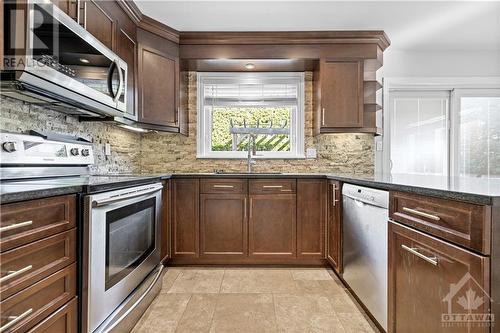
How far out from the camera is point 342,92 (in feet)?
9.91

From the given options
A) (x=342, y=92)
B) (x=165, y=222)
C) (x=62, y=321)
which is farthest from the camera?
(x=342, y=92)

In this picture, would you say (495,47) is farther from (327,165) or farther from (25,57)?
(25,57)

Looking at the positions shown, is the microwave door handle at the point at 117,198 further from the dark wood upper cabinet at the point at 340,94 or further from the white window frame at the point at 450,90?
the white window frame at the point at 450,90

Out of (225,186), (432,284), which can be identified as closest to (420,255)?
(432,284)

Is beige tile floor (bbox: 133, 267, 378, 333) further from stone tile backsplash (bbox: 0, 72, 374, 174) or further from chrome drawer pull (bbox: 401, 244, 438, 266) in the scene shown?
stone tile backsplash (bbox: 0, 72, 374, 174)

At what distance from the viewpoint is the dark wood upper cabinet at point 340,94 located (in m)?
3.02

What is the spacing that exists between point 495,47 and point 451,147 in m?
1.27

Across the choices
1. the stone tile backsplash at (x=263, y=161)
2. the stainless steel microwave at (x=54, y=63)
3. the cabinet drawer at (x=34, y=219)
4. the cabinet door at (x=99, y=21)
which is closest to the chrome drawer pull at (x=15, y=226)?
the cabinet drawer at (x=34, y=219)

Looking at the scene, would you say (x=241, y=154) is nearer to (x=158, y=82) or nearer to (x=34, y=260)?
(x=158, y=82)

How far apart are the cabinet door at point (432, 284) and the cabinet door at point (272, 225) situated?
4.34ft

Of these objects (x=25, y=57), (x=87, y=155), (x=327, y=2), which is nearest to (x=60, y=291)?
(x=25, y=57)

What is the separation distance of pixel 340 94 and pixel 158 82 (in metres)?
1.89

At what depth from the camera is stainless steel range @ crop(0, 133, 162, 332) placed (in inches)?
51.4

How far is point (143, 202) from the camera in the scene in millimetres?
1950
